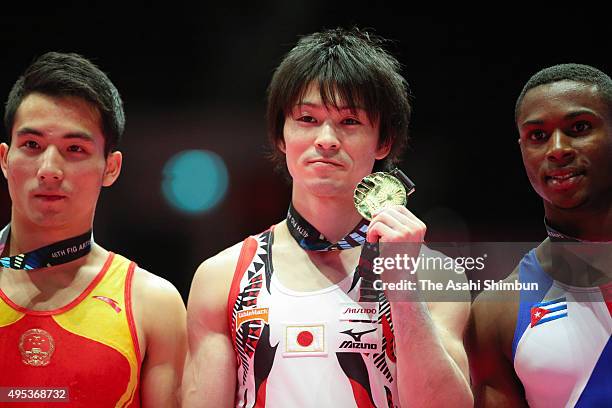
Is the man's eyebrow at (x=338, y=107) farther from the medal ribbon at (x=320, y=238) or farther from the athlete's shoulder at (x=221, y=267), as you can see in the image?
the athlete's shoulder at (x=221, y=267)

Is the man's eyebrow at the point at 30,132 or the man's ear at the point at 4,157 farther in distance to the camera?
the man's ear at the point at 4,157

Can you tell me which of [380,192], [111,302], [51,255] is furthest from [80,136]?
[380,192]

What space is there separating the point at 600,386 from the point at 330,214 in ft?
3.93

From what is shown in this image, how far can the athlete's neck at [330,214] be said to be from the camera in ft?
10.3

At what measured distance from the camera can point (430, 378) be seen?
105 inches

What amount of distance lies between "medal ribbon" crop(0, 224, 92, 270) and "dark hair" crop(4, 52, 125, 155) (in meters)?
0.42

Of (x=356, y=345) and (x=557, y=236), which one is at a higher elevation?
(x=557, y=236)

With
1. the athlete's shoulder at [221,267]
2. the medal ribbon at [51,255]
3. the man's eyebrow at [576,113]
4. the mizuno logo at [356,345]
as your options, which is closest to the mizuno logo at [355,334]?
the mizuno logo at [356,345]

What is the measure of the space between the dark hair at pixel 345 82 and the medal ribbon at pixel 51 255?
950mm

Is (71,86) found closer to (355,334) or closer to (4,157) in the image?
(4,157)

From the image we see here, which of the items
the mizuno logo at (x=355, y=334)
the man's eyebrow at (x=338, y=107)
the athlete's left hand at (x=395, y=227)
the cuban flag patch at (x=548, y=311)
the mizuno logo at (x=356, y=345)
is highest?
the man's eyebrow at (x=338, y=107)

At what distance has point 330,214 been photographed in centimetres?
315

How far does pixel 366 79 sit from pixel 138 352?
4.74 feet

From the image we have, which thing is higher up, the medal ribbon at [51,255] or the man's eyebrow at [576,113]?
the man's eyebrow at [576,113]
